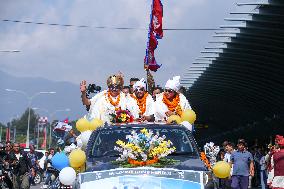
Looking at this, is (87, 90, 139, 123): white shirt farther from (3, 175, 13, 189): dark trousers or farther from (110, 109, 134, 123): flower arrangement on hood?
(3, 175, 13, 189): dark trousers

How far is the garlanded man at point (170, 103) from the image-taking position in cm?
1386

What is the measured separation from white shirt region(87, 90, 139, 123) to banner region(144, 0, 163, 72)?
9708mm

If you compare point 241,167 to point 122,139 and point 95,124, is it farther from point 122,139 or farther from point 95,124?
point 122,139

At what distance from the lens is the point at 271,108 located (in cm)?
3872

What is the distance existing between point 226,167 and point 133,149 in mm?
1471

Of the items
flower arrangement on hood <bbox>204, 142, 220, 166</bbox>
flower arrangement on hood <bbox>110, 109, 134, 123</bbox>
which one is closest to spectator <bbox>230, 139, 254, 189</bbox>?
flower arrangement on hood <bbox>204, 142, 220, 166</bbox>

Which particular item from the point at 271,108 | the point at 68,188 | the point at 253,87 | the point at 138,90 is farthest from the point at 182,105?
the point at 271,108

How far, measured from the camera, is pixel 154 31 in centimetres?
2597

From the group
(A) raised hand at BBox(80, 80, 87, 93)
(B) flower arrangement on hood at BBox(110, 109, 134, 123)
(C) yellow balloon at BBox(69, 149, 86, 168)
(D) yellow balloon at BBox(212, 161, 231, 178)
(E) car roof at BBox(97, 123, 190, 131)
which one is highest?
(A) raised hand at BBox(80, 80, 87, 93)

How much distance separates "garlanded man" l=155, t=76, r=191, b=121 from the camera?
13859 millimetres

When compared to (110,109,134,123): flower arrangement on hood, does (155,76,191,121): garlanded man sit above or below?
above

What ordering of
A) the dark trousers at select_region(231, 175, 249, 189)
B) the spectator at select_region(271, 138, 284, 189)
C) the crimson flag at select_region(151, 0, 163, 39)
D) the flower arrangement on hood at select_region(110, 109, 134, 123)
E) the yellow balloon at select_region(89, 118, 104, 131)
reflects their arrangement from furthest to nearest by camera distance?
the crimson flag at select_region(151, 0, 163, 39)
the dark trousers at select_region(231, 175, 249, 189)
the flower arrangement on hood at select_region(110, 109, 134, 123)
the spectator at select_region(271, 138, 284, 189)
the yellow balloon at select_region(89, 118, 104, 131)

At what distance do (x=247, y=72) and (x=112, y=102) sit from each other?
64.7ft

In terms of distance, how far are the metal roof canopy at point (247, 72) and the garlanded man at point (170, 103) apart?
8.18 meters
